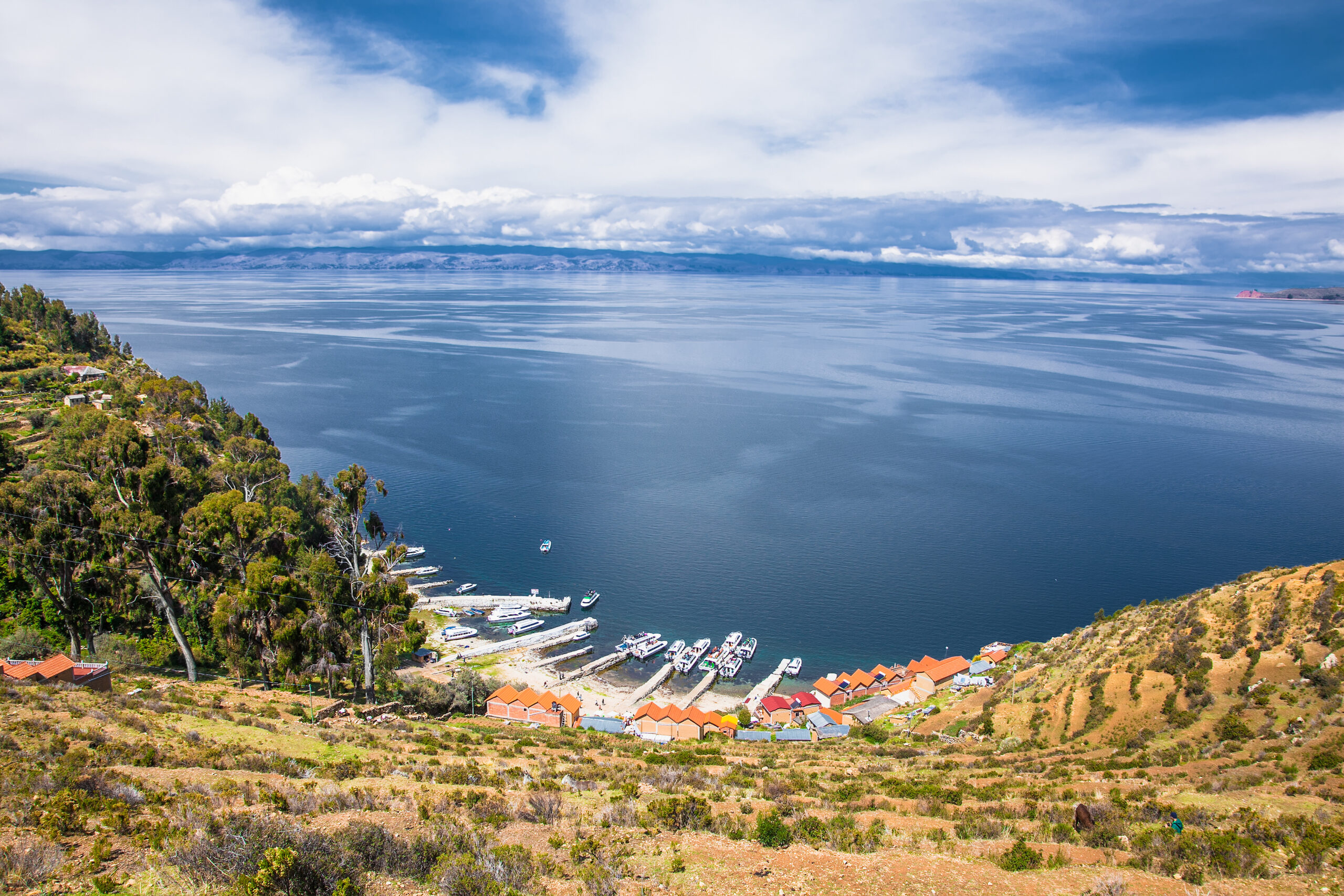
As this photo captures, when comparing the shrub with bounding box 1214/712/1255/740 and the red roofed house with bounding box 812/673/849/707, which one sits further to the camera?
the red roofed house with bounding box 812/673/849/707

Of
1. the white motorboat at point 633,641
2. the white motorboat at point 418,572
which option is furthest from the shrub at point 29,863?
the white motorboat at point 418,572

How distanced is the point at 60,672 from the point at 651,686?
69.6ft

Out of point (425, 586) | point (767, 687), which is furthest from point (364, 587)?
point (425, 586)

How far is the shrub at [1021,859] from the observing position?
959cm

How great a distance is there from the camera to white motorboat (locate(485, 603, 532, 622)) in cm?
3853

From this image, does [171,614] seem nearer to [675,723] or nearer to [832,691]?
[675,723]

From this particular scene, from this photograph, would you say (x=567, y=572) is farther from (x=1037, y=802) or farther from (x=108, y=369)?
(x=108, y=369)

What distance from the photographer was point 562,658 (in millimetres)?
35281

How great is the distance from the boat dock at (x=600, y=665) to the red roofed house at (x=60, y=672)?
18020 millimetres

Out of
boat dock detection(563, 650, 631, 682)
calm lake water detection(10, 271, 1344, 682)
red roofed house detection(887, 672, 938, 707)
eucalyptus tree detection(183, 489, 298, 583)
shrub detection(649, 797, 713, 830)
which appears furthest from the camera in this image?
calm lake water detection(10, 271, 1344, 682)

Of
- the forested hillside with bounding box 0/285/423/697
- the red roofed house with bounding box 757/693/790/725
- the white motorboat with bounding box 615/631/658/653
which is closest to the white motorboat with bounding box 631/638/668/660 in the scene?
the white motorboat with bounding box 615/631/658/653

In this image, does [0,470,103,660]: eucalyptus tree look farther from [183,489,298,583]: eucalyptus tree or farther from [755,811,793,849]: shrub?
[755,811,793,849]: shrub

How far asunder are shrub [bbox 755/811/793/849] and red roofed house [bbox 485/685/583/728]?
59.1 feet

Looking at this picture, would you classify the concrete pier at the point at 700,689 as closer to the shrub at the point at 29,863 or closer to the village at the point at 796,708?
the village at the point at 796,708
